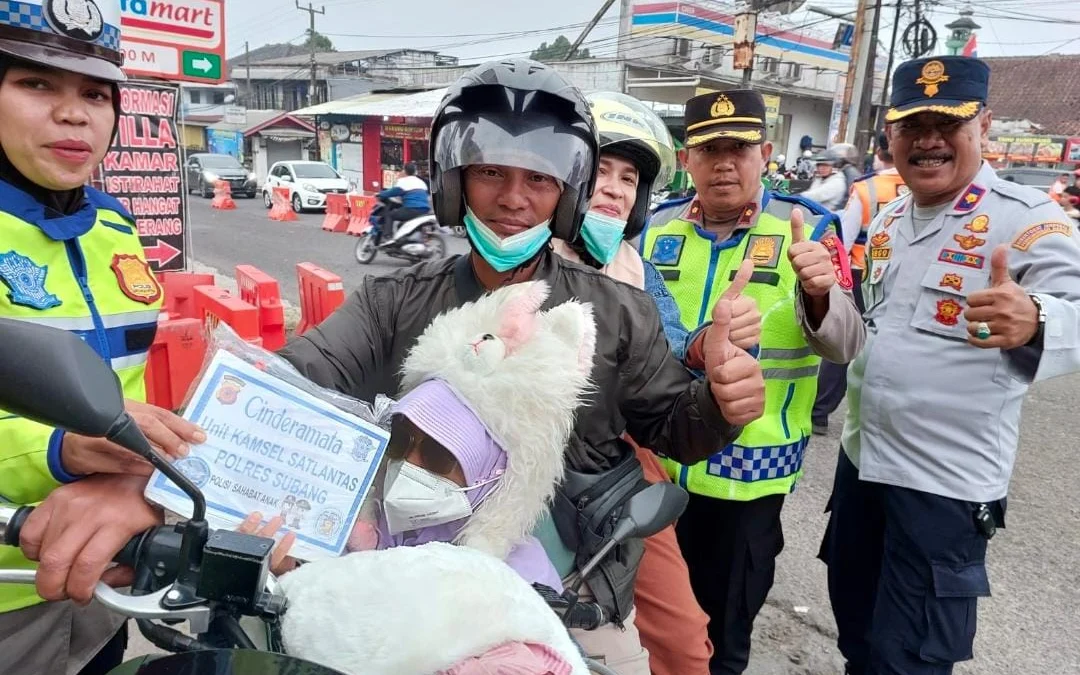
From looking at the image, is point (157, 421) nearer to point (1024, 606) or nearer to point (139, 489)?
point (139, 489)

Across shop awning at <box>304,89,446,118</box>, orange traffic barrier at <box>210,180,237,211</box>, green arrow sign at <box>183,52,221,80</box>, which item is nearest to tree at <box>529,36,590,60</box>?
shop awning at <box>304,89,446,118</box>

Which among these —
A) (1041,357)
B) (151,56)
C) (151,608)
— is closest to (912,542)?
(1041,357)

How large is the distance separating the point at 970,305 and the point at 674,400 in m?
0.96

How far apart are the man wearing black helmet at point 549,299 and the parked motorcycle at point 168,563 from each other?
54cm

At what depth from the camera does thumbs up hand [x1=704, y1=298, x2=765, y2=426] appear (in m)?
1.54

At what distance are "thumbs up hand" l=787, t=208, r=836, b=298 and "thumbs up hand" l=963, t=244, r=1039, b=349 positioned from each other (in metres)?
0.38

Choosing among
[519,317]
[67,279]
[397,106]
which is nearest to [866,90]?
[519,317]

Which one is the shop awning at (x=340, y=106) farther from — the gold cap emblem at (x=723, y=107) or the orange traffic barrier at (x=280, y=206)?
the gold cap emblem at (x=723, y=107)

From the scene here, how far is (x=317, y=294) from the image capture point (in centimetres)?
645

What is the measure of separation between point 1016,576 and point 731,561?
6.88 ft

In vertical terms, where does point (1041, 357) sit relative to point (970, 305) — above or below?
below

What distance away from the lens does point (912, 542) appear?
224cm

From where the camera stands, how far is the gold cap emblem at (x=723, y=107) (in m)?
2.55

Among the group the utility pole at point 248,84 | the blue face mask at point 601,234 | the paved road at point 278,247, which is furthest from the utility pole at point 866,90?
the utility pole at point 248,84
